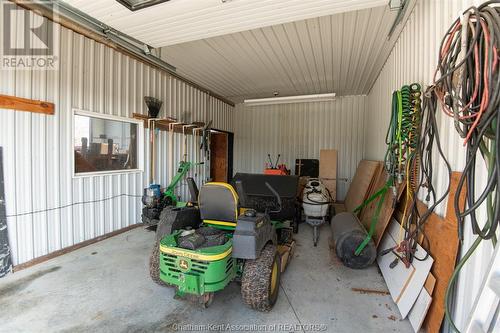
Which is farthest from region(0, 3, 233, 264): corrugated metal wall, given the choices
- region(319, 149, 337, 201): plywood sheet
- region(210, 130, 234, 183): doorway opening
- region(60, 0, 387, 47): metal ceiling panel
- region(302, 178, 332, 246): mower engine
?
region(319, 149, 337, 201): plywood sheet

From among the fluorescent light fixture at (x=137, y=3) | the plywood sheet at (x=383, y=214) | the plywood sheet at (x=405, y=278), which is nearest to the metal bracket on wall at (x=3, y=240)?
the fluorescent light fixture at (x=137, y=3)

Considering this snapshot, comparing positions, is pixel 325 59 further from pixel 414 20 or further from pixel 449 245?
pixel 449 245

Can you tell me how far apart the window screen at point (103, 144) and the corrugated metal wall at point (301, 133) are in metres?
4.18

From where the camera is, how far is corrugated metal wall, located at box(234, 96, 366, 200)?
22.1 ft

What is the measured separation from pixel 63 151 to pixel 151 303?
2.36 m

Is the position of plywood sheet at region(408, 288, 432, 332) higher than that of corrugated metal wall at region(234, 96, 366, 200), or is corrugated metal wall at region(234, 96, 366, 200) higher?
corrugated metal wall at region(234, 96, 366, 200)

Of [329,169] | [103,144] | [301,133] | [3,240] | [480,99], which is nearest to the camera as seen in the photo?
[480,99]

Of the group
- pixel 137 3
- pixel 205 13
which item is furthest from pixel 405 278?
pixel 137 3

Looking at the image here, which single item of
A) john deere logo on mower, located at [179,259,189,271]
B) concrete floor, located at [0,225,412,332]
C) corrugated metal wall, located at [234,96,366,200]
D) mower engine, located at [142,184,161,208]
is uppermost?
corrugated metal wall, located at [234,96,366,200]

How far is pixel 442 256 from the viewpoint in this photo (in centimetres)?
180

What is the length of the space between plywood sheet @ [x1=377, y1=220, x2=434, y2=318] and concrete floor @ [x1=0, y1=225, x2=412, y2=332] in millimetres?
101

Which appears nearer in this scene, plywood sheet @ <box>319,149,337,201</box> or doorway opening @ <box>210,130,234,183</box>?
plywood sheet @ <box>319,149,337,201</box>

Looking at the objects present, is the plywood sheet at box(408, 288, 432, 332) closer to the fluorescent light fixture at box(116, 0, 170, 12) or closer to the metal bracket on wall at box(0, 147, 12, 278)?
the fluorescent light fixture at box(116, 0, 170, 12)

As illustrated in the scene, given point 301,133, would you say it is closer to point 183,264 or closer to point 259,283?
point 259,283
